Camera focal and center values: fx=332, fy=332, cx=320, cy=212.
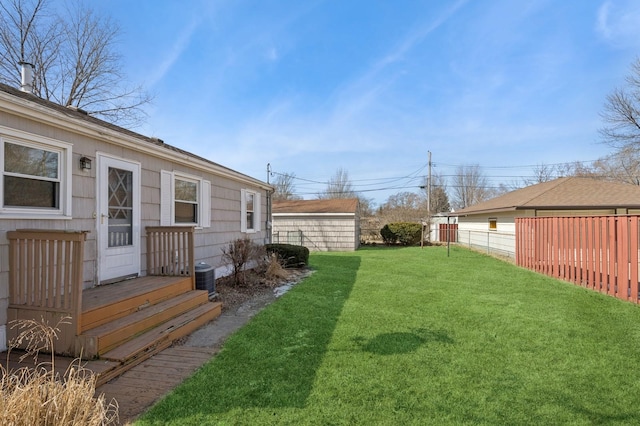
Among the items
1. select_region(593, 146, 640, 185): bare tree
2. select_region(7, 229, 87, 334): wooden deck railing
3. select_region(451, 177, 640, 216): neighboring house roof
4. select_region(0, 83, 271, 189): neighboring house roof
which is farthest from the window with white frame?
select_region(593, 146, 640, 185): bare tree

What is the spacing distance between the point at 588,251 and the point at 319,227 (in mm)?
11822

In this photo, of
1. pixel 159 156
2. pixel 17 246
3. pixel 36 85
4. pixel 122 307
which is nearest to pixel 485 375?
pixel 122 307

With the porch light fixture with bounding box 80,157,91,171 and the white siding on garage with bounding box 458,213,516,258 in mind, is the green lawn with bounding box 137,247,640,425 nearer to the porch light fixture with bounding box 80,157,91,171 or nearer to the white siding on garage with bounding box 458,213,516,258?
the porch light fixture with bounding box 80,157,91,171

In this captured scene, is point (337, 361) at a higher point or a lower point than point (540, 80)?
lower

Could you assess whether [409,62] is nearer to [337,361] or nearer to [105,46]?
[337,361]

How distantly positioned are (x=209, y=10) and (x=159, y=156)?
496 centimetres

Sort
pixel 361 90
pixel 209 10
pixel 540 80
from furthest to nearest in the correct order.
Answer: pixel 361 90 → pixel 540 80 → pixel 209 10

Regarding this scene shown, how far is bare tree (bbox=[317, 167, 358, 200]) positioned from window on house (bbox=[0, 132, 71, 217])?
33012 mm

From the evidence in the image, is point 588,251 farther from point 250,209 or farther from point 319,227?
point 319,227

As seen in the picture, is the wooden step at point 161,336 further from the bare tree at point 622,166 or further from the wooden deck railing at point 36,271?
the bare tree at point 622,166

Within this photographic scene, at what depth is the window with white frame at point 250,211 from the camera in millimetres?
9297

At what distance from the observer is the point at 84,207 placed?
4348 millimetres

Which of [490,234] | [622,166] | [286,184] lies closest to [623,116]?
[622,166]

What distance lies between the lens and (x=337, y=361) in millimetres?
3365
